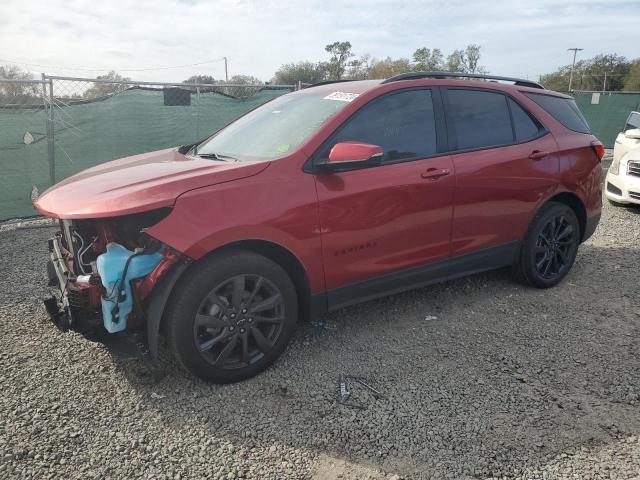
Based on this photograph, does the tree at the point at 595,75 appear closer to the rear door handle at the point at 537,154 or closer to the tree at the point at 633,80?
the tree at the point at 633,80

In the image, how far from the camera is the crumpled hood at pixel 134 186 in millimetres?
2611

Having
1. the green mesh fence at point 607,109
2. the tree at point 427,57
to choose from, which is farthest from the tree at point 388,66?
the green mesh fence at point 607,109

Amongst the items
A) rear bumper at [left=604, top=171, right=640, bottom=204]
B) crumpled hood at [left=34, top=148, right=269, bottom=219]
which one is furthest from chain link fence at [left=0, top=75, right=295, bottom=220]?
rear bumper at [left=604, top=171, right=640, bottom=204]

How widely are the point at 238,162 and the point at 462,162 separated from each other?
1690 millimetres

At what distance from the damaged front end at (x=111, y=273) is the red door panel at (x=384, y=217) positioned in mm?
983

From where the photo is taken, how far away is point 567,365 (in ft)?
10.6

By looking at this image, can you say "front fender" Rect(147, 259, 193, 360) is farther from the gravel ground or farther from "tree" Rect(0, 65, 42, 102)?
"tree" Rect(0, 65, 42, 102)

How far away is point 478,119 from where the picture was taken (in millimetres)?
3922

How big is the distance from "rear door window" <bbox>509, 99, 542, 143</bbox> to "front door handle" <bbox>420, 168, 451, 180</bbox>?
3.14 feet

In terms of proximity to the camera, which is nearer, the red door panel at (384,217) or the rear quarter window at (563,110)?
the red door panel at (384,217)

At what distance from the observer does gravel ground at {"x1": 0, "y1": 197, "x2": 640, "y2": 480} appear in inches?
93.4

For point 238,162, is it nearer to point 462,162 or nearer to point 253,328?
point 253,328

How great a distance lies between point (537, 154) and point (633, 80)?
6104 cm

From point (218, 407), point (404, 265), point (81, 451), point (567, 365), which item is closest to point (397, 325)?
point (404, 265)
